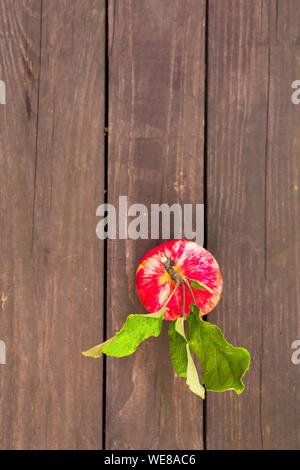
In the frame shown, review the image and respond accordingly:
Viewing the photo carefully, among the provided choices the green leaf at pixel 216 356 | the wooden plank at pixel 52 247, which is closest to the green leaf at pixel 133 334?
the green leaf at pixel 216 356

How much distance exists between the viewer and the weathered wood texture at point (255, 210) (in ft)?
2.47

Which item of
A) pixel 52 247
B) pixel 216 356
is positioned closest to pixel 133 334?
pixel 216 356

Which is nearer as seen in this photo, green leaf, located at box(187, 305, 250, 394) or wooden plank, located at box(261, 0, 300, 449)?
green leaf, located at box(187, 305, 250, 394)

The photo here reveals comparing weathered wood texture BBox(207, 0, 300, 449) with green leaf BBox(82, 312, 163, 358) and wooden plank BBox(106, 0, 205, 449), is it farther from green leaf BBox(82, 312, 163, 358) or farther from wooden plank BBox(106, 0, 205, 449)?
green leaf BBox(82, 312, 163, 358)

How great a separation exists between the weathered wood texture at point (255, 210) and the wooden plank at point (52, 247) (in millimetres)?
221

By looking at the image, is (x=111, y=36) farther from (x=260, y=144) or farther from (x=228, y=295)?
(x=228, y=295)

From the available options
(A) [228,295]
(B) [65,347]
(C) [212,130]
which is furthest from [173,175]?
(B) [65,347]

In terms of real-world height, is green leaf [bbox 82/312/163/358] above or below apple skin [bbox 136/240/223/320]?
below

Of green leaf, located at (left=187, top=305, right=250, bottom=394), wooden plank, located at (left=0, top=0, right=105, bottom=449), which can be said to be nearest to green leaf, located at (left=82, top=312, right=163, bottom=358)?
green leaf, located at (left=187, top=305, right=250, bottom=394)

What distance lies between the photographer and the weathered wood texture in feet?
2.47

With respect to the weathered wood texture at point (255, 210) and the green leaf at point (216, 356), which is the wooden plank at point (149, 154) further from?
the green leaf at point (216, 356)

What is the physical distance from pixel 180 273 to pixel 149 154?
0.23 metres

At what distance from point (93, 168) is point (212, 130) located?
0.23 m

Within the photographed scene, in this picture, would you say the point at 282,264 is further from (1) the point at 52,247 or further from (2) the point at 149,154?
Result: (1) the point at 52,247
